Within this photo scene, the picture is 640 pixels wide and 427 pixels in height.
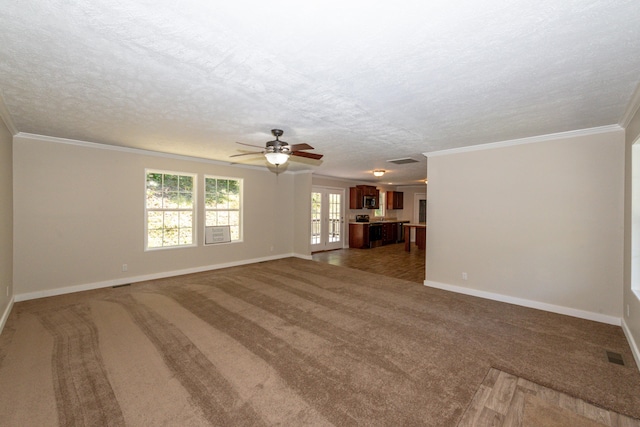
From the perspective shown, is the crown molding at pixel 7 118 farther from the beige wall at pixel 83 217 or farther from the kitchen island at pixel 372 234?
the kitchen island at pixel 372 234

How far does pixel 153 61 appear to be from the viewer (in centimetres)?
196

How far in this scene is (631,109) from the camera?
8.91 ft

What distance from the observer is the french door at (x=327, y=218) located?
28.4 ft

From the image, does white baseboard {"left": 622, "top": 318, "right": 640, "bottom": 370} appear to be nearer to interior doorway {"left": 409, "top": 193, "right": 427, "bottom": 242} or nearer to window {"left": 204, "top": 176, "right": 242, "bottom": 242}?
window {"left": 204, "top": 176, "right": 242, "bottom": 242}

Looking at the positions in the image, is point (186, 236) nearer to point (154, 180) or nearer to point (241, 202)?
point (154, 180)

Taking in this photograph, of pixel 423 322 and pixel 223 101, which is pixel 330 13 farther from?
pixel 423 322

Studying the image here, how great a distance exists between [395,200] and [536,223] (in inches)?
292

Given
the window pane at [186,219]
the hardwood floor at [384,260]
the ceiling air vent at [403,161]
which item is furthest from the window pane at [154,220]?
the ceiling air vent at [403,161]

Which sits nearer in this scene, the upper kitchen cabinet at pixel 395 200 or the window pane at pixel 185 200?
the window pane at pixel 185 200

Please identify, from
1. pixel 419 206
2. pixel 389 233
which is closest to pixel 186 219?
pixel 389 233

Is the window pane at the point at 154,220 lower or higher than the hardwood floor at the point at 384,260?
higher

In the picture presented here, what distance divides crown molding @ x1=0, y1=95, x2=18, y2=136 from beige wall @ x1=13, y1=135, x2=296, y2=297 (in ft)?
1.18

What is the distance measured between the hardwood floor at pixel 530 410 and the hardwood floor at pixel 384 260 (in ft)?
10.2

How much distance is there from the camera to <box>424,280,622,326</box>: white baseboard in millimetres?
3417
